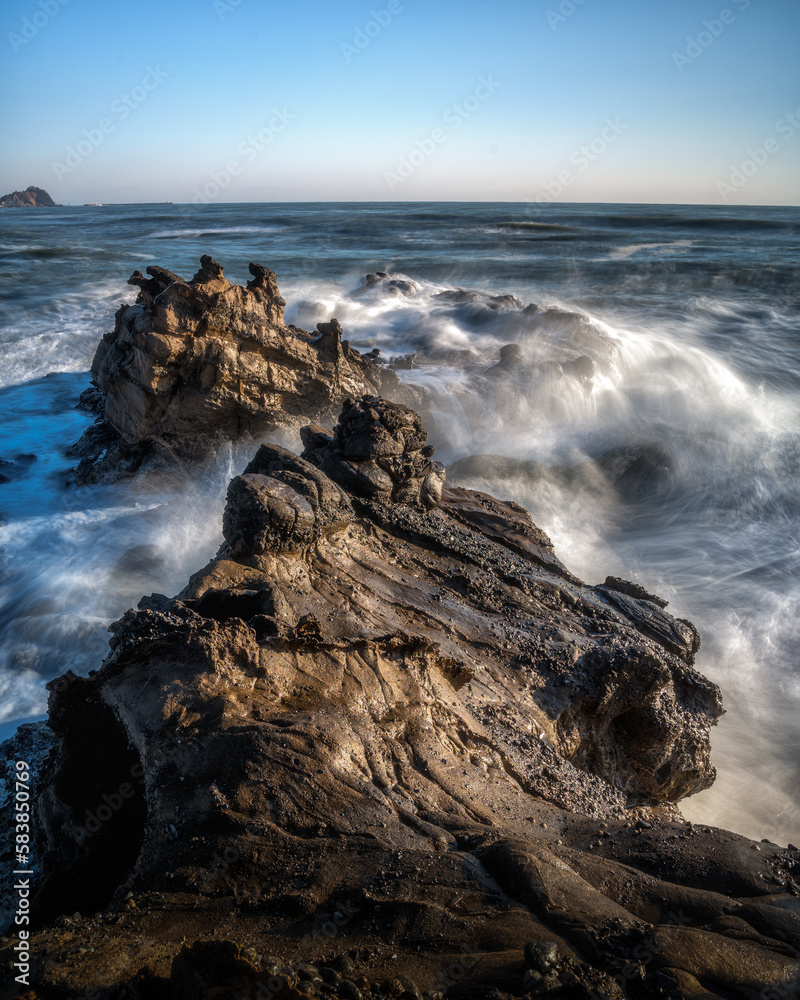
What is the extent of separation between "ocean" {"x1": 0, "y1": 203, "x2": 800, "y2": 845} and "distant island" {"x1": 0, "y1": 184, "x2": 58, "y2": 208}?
66.4m

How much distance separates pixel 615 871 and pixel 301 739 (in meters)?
1.30

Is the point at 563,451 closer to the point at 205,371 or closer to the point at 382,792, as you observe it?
the point at 205,371

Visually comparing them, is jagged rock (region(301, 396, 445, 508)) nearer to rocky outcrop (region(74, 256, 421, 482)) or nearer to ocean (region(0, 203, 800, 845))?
ocean (region(0, 203, 800, 845))

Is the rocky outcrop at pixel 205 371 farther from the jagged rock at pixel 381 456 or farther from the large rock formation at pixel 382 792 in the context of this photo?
the large rock formation at pixel 382 792

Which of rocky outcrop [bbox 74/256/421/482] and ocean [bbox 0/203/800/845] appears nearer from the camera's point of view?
ocean [bbox 0/203/800/845]

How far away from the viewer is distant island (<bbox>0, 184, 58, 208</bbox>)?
248ft

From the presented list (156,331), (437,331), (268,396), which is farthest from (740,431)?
(156,331)

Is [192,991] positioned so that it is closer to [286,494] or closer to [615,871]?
[615,871]

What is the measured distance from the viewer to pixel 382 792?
2611 millimetres

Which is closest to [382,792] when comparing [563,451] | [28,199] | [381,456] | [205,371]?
[381,456]

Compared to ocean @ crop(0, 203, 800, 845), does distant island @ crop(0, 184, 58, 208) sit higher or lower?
higher

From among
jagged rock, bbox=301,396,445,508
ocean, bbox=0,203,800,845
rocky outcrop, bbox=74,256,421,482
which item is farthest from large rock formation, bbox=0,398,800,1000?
rocky outcrop, bbox=74,256,421,482

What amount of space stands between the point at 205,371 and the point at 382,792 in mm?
6088

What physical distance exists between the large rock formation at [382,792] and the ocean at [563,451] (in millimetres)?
1763
